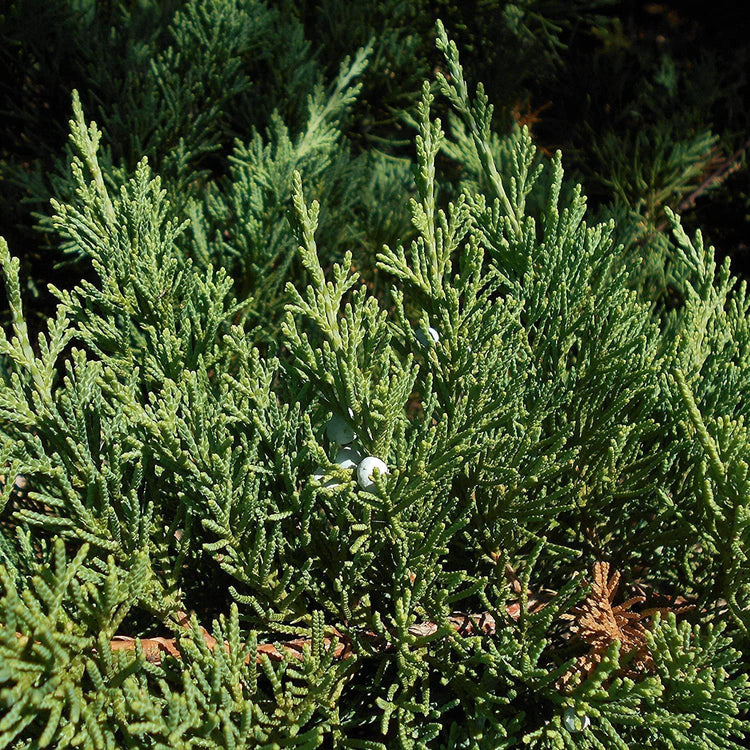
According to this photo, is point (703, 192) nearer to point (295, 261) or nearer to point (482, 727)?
point (295, 261)

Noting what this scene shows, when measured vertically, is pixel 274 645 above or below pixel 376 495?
below

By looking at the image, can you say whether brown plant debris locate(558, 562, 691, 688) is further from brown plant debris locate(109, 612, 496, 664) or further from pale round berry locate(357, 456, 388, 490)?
pale round berry locate(357, 456, 388, 490)

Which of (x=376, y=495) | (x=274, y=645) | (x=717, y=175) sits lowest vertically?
Result: (x=274, y=645)

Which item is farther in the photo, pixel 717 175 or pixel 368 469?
pixel 717 175

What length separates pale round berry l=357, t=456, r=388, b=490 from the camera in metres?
1.37

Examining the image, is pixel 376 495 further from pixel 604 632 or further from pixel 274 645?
pixel 604 632

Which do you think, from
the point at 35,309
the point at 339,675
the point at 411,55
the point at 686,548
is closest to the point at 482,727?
the point at 339,675

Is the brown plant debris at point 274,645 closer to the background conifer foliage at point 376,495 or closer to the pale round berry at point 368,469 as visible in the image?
the background conifer foliage at point 376,495

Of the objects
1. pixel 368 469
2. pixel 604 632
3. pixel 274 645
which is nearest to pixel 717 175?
pixel 604 632

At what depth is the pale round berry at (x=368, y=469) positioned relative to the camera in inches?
53.7

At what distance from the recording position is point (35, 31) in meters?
2.59

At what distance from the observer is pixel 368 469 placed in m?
1.37

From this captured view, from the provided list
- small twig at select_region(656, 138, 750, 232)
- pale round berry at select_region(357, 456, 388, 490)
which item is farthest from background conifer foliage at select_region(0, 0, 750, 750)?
small twig at select_region(656, 138, 750, 232)

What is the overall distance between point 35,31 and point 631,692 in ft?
9.75
